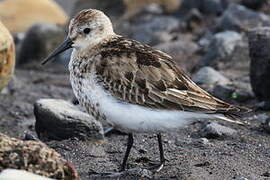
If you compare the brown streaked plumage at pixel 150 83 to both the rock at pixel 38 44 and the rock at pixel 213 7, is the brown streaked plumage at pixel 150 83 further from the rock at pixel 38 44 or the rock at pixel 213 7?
the rock at pixel 213 7

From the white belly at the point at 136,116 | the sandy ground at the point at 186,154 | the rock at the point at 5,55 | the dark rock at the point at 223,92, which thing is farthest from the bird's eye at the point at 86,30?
the dark rock at the point at 223,92

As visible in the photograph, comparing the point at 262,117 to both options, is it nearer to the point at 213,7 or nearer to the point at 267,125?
the point at 267,125

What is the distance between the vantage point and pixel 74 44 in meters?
6.89

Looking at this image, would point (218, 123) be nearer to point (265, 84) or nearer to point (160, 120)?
point (265, 84)

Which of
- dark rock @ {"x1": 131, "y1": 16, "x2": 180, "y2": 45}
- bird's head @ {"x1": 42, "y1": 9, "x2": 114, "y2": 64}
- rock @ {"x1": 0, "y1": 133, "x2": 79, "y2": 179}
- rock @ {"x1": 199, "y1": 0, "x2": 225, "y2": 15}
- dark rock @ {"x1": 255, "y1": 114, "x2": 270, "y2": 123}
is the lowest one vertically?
dark rock @ {"x1": 131, "y1": 16, "x2": 180, "y2": 45}

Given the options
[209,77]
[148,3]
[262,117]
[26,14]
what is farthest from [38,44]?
[262,117]

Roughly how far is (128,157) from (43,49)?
615 centimetres

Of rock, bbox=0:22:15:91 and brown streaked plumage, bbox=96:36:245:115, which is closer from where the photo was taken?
brown streaked plumage, bbox=96:36:245:115

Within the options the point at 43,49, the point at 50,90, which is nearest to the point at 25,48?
the point at 43,49

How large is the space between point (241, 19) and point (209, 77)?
2.41 meters

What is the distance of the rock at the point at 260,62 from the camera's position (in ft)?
27.3

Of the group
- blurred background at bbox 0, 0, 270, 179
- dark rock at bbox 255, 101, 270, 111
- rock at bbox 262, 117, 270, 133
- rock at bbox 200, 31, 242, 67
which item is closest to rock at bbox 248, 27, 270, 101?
blurred background at bbox 0, 0, 270, 179

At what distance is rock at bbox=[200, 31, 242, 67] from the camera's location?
10.3 meters

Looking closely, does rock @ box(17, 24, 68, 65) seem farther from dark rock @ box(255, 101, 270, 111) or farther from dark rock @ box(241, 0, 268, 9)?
dark rock @ box(255, 101, 270, 111)
